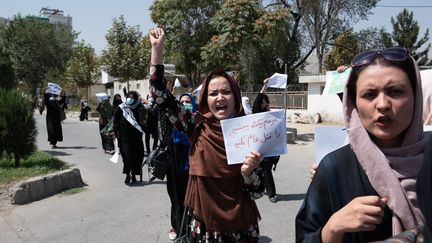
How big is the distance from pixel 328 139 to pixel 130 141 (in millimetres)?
6679

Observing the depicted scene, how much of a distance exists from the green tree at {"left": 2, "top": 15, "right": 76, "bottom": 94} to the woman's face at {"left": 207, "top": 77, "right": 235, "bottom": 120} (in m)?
45.7

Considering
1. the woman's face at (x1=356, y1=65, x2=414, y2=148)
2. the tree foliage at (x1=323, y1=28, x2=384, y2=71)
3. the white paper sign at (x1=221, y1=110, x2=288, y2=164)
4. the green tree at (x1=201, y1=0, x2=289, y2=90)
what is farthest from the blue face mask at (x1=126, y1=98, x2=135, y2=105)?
the tree foliage at (x1=323, y1=28, x2=384, y2=71)

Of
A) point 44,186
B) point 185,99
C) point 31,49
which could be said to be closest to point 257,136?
point 185,99

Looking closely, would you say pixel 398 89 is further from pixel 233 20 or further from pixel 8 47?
pixel 8 47

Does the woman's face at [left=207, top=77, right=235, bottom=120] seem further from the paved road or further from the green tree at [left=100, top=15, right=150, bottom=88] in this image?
the green tree at [left=100, top=15, right=150, bottom=88]

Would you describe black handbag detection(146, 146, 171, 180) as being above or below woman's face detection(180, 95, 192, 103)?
below

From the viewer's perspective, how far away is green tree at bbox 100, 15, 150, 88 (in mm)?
26906

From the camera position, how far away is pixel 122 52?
88.4ft

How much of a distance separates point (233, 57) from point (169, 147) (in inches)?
413

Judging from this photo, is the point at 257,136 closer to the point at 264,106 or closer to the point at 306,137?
the point at 264,106

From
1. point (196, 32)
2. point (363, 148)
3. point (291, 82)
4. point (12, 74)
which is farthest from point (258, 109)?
point (291, 82)

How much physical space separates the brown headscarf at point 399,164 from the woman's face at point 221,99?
4.99ft

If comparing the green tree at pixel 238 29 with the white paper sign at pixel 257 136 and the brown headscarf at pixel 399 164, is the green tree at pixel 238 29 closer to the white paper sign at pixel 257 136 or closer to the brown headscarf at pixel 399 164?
the white paper sign at pixel 257 136

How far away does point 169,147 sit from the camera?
14.6 ft
